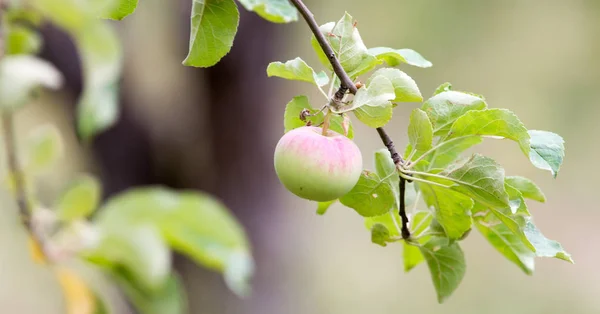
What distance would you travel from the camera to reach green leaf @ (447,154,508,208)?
1.29 feet

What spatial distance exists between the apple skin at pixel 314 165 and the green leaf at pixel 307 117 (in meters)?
0.04

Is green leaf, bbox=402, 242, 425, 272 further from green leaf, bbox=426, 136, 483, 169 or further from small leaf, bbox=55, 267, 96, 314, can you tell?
small leaf, bbox=55, 267, 96, 314

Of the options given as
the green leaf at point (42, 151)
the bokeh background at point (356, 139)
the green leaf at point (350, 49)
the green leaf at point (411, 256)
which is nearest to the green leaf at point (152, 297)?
the green leaf at point (42, 151)

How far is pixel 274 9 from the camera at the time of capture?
1.69 feet

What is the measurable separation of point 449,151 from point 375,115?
0.32 feet

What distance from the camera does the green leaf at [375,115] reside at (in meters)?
0.38

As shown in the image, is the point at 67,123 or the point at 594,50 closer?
the point at 67,123

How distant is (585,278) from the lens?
3330 mm

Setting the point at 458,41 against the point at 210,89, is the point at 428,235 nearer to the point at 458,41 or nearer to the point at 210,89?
the point at 210,89

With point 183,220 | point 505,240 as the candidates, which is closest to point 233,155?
point 183,220

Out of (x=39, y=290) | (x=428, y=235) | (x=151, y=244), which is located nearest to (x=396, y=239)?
(x=428, y=235)

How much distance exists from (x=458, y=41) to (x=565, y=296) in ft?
4.55

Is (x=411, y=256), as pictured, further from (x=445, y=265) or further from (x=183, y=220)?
(x=183, y=220)

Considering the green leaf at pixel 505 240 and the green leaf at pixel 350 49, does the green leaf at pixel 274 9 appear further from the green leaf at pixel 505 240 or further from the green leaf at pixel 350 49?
the green leaf at pixel 505 240
